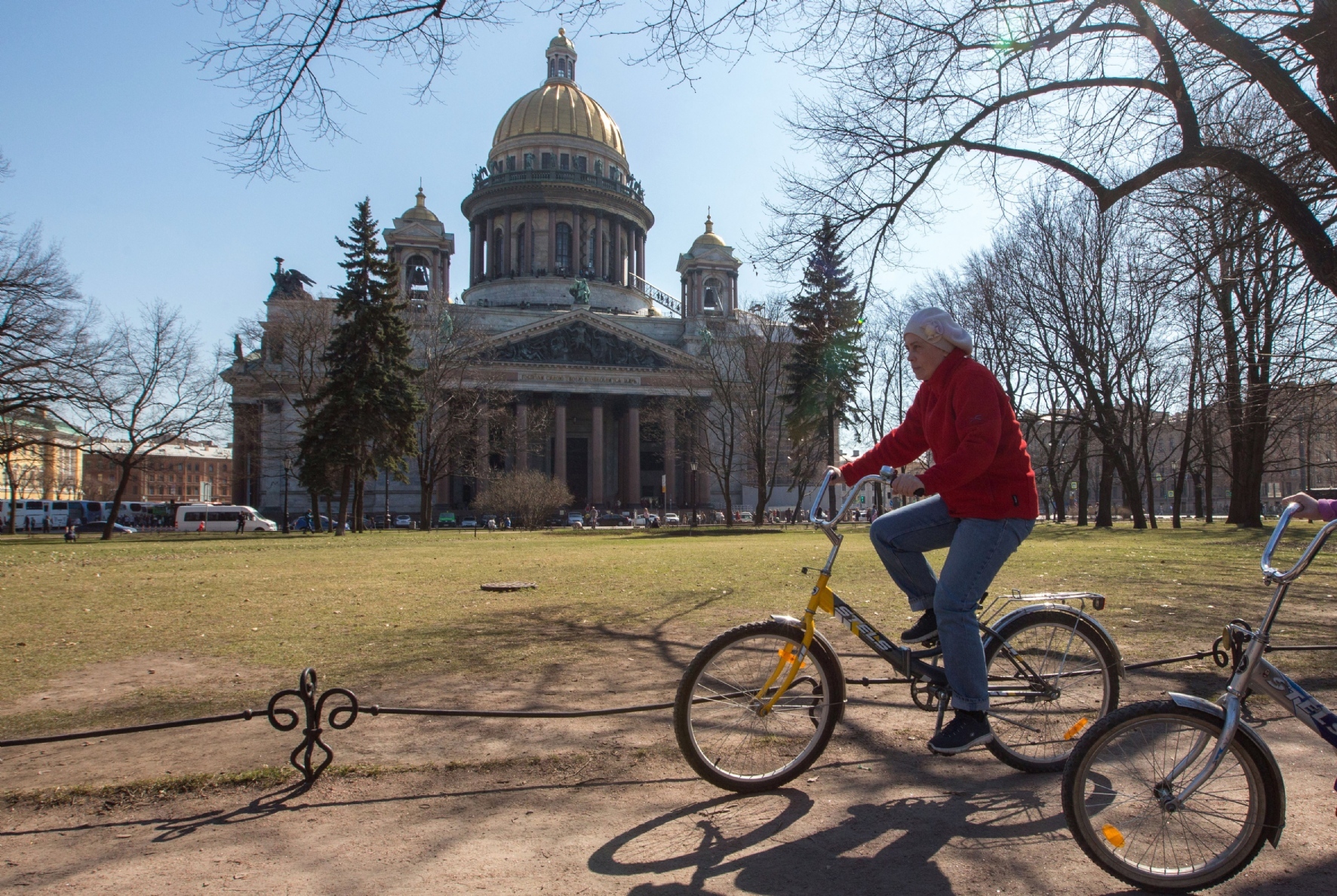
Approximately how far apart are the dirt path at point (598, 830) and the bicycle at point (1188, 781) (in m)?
0.13

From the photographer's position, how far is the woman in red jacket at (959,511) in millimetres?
3742

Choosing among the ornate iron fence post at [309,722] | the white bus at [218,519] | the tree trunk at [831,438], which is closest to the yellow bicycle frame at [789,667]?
the ornate iron fence post at [309,722]

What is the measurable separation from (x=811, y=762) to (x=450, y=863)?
162 centimetres

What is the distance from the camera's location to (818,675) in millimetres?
3883

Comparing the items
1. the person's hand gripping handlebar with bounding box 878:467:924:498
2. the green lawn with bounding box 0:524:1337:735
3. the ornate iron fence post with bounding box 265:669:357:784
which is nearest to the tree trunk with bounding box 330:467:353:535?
the green lawn with bounding box 0:524:1337:735

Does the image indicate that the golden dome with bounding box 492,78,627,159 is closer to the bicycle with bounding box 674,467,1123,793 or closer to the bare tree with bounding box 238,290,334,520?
the bare tree with bounding box 238,290,334,520

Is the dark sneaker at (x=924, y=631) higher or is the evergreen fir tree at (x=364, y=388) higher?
the evergreen fir tree at (x=364, y=388)

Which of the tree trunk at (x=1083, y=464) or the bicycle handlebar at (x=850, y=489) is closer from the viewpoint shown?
the bicycle handlebar at (x=850, y=489)

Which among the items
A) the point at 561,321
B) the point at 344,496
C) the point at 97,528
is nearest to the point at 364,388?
the point at 344,496

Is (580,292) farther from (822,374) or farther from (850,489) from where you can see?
(850,489)

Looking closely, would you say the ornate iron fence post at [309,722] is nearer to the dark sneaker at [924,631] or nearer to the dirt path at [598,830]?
the dirt path at [598,830]

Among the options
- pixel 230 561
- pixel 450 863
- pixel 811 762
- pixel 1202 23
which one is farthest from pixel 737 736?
pixel 230 561

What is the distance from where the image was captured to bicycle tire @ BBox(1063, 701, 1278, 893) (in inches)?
109

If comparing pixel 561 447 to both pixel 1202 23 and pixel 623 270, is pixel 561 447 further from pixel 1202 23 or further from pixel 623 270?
pixel 1202 23
